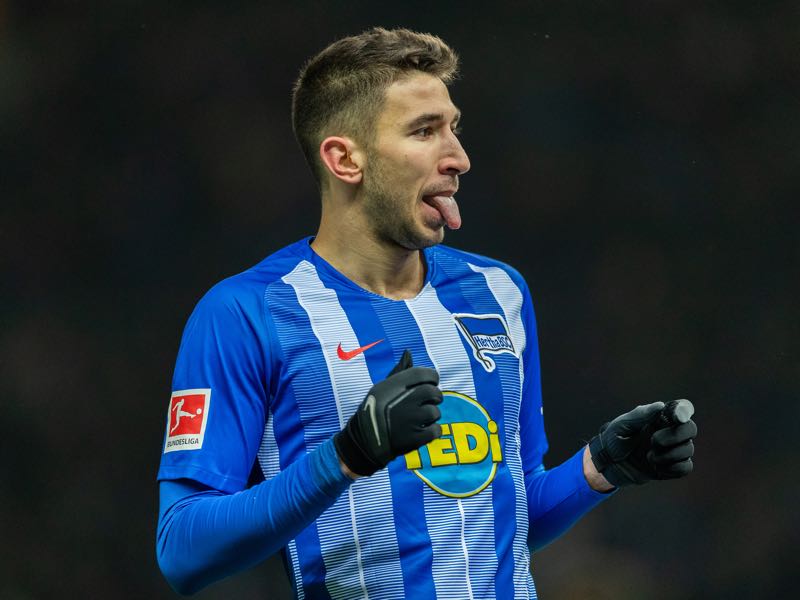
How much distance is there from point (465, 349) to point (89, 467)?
8.53 feet

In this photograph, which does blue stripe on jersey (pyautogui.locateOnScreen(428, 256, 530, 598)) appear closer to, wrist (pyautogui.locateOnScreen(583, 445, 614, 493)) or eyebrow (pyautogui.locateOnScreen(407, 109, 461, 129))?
wrist (pyautogui.locateOnScreen(583, 445, 614, 493))

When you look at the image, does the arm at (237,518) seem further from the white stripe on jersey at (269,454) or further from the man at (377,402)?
the white stripe on jersey at (269,454)

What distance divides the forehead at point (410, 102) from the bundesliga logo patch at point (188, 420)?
0.66 meters

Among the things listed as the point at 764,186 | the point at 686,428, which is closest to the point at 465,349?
the point at 686,428

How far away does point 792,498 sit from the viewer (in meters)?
4.86

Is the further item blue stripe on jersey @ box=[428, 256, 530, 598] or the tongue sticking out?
the tongue sticking out

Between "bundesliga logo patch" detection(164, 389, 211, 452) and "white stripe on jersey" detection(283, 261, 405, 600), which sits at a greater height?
"bundesliga logo patch" detection(164, 389, 211, 452)

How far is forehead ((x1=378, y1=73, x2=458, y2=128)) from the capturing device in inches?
89.2

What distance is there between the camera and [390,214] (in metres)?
2.28

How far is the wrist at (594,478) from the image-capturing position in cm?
238

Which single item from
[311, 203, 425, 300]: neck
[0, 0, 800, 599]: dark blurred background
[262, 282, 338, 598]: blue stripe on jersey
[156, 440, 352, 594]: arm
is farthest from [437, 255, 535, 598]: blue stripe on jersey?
[0, 0, 800, 599]: dark blurred background

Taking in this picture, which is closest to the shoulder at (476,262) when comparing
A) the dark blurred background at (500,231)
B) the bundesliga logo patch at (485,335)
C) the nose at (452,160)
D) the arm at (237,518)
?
the bundesliga logo patch at (485,335)

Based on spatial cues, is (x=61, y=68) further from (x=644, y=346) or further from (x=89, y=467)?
(x=644, y=346)

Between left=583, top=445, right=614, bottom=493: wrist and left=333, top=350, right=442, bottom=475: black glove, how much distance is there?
67cm
